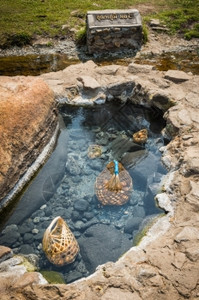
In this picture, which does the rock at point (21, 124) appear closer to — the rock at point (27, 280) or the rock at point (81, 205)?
the rock at point (81, 205)

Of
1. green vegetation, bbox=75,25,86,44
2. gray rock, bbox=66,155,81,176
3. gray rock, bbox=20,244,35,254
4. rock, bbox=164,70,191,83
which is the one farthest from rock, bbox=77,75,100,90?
green vegetation, bbox=75,25,86,44

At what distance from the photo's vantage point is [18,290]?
10.2ft

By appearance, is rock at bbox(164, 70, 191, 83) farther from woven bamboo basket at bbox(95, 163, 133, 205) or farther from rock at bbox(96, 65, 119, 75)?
woven bamboo basket at bbox(95, 163, 133, 205)

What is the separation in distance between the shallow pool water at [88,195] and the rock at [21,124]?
41 centimetres

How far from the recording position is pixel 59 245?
149 inches

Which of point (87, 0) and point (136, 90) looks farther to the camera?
point (87, 0)

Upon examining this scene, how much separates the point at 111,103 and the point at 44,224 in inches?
150

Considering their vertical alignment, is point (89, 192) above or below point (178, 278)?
below

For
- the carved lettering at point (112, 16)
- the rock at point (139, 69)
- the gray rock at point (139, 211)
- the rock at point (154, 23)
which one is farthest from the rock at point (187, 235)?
the rock at point (154, 23)

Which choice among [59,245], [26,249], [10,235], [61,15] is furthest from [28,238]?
[61,15]

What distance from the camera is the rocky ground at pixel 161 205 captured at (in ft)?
10.1

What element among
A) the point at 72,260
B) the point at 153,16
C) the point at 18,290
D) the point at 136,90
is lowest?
the point at 72,260

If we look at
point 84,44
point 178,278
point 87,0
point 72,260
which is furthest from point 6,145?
point 87,0

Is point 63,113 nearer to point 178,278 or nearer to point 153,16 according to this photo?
point 178,278
